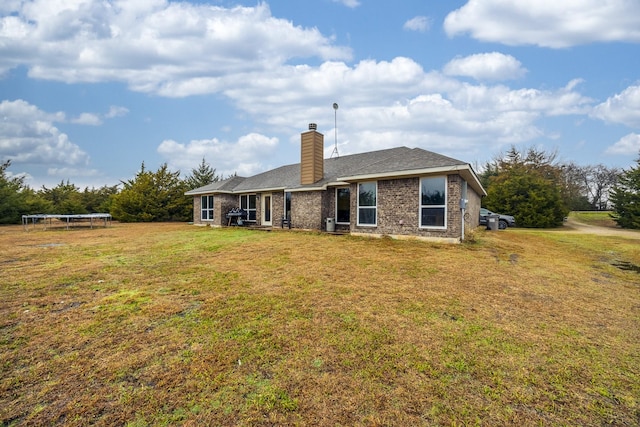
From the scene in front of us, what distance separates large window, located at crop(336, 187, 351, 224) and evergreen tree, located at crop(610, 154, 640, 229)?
64.1 feet

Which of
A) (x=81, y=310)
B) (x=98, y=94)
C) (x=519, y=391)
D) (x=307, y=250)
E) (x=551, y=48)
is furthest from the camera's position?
(x=98, y=94)

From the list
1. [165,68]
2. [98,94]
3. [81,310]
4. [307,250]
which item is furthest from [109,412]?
[98,94]

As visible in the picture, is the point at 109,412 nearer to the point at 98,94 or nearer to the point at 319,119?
the point at 319,119

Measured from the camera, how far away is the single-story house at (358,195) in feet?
32.6

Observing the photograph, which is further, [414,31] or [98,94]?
[98,94]

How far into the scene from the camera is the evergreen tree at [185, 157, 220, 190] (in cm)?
2956

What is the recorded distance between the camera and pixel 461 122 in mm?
19359

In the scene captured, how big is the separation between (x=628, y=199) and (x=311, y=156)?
2156 centimetres

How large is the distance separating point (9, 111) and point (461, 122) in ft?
85.6

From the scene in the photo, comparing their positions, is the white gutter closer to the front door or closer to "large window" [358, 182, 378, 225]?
"large window" [358, 182, 378, 225]

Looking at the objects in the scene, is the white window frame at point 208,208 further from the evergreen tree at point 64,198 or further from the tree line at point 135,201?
the evergreen tree at point 64,198

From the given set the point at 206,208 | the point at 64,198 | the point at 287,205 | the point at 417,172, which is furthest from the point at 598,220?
the point at 64,198

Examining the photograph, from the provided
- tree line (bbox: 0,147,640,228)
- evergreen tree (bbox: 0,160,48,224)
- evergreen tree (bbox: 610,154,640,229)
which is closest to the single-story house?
tree line (bbox: 0,147,640,228)

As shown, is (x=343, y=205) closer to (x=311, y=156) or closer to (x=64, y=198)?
(x=311, y=156)
